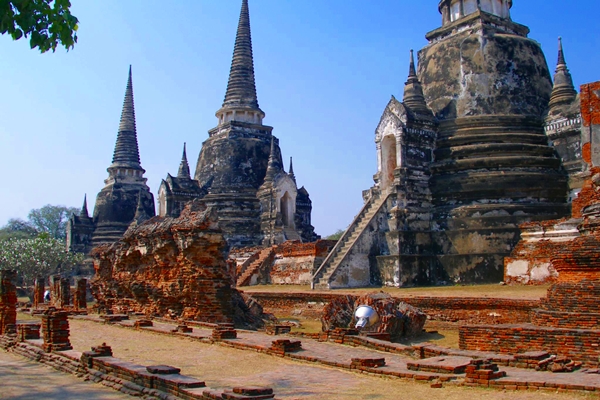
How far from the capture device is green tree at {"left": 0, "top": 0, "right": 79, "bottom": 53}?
18.6ft

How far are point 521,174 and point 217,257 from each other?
1054cm

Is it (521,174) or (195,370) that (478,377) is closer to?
(195,370)

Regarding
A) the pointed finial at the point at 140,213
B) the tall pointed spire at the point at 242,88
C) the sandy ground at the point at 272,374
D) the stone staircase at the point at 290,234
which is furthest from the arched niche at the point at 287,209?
the sandy ground at the point at 272,374

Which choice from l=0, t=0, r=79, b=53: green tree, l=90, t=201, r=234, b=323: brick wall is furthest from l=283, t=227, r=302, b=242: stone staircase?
l=0, t=0, r=79, b=53: green tree

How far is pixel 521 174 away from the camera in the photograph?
64.9ft

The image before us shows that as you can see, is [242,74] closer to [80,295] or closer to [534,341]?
[80,295]

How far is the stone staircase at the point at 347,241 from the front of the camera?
19922 mm

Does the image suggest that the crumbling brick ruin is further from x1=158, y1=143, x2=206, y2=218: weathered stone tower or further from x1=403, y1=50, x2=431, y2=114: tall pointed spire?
x1=158, y1=143, x2=206, y2=218: weathered stone tower

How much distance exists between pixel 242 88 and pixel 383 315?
959 inches

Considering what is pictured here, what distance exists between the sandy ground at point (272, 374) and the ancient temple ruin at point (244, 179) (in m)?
19.2

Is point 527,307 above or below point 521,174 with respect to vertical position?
below

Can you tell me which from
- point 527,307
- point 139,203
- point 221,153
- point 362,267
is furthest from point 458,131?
point 139,203

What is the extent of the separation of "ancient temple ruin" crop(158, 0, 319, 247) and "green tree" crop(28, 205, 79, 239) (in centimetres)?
4359

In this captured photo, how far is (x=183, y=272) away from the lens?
13.9 meters
